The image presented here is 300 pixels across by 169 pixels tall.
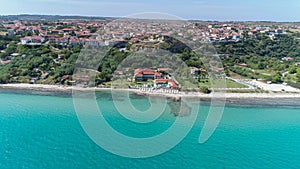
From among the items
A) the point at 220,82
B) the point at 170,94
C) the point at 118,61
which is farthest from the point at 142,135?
the point at 118,61

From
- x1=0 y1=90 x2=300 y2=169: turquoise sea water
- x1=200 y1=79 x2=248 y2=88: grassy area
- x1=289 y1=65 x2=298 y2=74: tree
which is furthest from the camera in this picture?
x1=289 y1=65 x2=298 y2=74: tree

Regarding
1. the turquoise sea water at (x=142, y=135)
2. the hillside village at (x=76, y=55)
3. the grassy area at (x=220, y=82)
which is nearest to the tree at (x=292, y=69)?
the hillside village at (x=76, y=55)

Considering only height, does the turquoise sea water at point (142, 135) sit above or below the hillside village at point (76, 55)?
below

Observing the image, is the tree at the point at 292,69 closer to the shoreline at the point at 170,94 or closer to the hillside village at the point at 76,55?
the hillside village at the point at 76,55

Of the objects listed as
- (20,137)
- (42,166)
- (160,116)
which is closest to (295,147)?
(160,116)

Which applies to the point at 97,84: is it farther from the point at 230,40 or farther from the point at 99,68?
the point at 230,40

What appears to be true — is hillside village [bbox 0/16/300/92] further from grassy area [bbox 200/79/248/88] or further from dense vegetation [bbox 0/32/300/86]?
grassy area [bbox 200/79/248/88]

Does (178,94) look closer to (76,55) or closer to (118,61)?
(118,61)

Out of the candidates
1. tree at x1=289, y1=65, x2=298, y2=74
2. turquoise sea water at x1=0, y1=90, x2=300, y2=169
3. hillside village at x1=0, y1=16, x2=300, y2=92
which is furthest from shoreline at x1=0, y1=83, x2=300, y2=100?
tree at x1=289, y1=65, x2=298, y2=74
